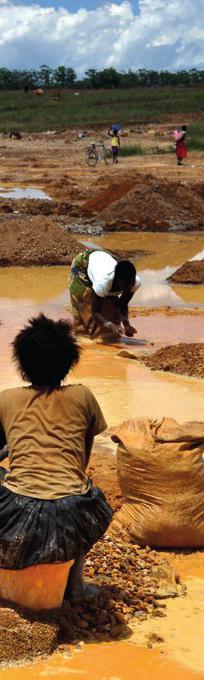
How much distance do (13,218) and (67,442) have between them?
17.0 metres

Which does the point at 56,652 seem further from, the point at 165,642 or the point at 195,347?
the point at 195,347

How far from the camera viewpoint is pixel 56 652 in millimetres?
4113

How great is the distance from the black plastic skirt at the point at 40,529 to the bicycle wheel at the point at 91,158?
3080 centimetres

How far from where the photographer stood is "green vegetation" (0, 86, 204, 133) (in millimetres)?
53562

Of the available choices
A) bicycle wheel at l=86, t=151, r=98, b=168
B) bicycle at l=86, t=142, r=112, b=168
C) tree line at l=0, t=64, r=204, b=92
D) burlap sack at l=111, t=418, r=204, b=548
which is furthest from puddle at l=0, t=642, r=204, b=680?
tree line at l=0, t=64, r=204, b=92

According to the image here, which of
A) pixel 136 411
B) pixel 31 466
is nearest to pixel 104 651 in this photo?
pixel 31 466

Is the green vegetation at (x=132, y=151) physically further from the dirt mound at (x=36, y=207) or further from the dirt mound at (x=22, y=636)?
the dirt mound at (x=22, y=636)

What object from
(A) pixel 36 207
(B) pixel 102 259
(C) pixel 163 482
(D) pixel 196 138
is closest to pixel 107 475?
(C) pixel 163 482

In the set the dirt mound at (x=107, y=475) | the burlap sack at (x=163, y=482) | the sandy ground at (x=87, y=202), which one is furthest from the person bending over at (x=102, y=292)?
the sandy ground at (x=87, y=202)

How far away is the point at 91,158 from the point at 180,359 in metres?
26.0

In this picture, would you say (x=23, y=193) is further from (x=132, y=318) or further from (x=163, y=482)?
(x=163, y=482)

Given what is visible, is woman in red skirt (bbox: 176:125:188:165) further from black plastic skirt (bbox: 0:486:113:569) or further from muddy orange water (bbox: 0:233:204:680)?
black plastic skirt (bbox: 0:486:113:569)

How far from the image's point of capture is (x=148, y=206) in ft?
70.1

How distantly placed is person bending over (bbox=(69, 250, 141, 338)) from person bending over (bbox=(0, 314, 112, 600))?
18.8ft
